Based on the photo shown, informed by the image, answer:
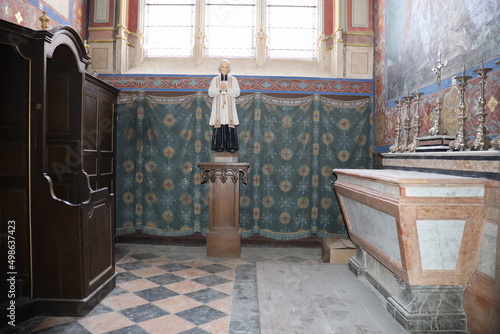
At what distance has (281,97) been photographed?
548 centimetres

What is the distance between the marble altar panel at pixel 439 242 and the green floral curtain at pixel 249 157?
3.03 meters

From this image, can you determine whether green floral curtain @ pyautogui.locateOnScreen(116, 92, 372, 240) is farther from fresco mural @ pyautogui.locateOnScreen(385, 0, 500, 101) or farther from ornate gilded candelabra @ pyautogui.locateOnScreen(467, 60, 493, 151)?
ornate gilded candelabra @ pyautogui.locateOnScreen(467, 60, 493, 151)

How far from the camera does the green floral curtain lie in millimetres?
5402

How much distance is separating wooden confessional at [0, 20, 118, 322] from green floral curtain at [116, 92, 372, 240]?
1846mm

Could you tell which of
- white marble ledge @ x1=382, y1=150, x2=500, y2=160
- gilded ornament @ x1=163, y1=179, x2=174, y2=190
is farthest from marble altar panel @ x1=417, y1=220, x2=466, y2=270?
gilded ornament @ x1=163, y1=179, x2=174, y2=190

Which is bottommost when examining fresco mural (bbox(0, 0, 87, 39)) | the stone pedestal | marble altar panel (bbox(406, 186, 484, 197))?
the stone pedestal

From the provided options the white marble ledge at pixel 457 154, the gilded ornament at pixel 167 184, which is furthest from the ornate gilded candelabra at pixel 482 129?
the gilded ornament at pixel 167 184

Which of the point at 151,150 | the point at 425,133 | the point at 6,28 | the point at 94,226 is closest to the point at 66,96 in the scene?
the point at 6,28

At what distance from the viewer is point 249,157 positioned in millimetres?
5430

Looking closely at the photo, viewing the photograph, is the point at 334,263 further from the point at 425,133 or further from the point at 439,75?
the point at 439,75

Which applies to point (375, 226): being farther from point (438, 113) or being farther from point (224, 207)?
point (224, 207)

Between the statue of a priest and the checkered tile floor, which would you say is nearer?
the checkered tile floor

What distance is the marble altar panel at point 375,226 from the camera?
2.52m

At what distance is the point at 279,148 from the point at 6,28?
3711 mm
